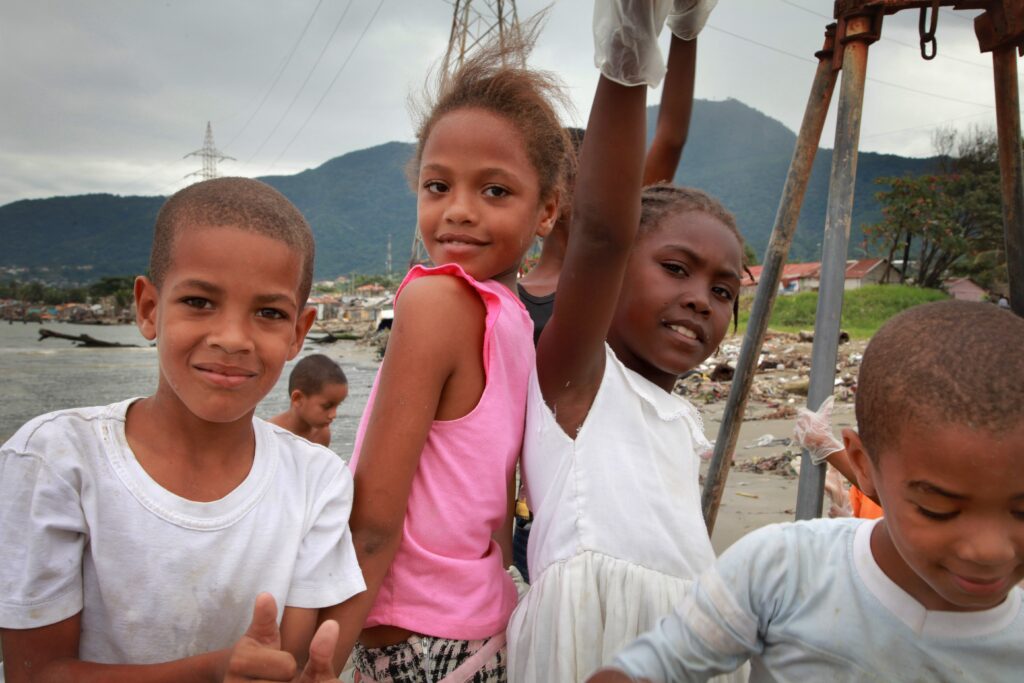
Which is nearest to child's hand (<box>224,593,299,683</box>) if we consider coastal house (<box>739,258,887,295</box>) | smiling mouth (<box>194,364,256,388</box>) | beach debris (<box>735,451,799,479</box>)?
smiling mouth (<box>194,364,256,388</box>)

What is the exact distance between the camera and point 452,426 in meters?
1.36

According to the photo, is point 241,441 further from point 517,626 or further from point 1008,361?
point 1008,361

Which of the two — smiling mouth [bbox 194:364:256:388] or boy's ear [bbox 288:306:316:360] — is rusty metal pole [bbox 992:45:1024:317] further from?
smiling mouth [bbox 194:364:256:388]

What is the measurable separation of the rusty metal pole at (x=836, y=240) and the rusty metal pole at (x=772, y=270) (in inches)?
7.2

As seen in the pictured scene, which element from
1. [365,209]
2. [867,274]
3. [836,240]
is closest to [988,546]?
[836,240]

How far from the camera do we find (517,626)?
4.48 feet

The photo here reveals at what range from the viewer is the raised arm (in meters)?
1.26

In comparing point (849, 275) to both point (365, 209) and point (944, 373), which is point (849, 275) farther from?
point (365, 209)

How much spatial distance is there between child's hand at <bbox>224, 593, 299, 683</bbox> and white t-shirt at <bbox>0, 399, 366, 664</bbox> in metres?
0.17

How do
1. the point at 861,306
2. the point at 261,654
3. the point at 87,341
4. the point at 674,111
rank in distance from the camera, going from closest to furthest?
1. the point at 261,654
2. the point at 674,111
3. the point at 861,306
4. the point at 87,341

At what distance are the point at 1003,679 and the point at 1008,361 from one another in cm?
48

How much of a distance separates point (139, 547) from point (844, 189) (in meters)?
2.45

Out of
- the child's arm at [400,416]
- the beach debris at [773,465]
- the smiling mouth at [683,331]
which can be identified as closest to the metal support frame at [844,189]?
the smiling mouth at [683,331]

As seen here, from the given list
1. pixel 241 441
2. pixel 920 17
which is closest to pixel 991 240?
pixel 920 17
